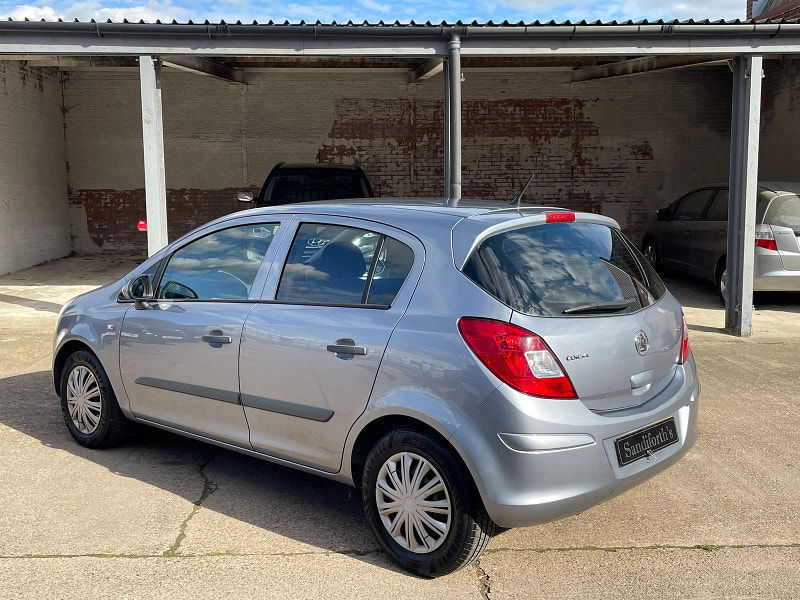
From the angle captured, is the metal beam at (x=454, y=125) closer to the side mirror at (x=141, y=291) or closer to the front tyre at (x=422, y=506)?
the side mirror at (x=141, y=291)

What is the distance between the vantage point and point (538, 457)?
3285 mm

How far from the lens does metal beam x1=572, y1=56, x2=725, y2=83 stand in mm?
10220

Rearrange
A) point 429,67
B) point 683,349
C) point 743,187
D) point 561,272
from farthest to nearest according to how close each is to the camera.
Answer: point 429,67 < point 743,187 < point 683,349 < point 561,272

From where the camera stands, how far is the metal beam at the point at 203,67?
10.3 m

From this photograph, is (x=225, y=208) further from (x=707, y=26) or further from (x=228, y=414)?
(x=228, y=414)

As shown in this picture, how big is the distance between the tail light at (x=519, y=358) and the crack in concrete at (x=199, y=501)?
1.69m

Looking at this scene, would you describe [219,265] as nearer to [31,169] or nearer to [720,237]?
[720,237]

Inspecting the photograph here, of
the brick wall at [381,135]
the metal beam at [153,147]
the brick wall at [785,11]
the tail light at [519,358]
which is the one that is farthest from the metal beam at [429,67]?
the brick wall at [785,11]

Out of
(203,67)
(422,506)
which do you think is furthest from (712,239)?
(422,506)

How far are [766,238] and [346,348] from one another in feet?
25.7

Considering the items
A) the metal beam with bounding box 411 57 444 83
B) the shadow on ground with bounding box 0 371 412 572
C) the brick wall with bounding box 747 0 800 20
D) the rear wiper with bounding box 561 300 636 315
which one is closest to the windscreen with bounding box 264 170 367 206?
the metal beam with bounding box 411 57 444 83

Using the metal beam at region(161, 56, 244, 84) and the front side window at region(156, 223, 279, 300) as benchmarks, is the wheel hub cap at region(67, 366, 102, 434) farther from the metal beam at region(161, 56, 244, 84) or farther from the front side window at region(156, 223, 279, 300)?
the metal beam at region(161, 56, 244, 84)

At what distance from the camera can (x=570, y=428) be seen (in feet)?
11.0

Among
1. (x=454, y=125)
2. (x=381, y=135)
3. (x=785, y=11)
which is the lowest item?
(x=454, y=125)
